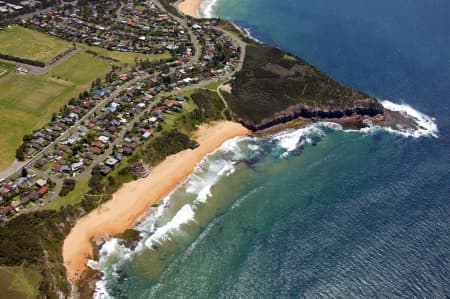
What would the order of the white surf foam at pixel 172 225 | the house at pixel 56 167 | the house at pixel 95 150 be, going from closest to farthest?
the white surf foam at pixel 172 225
the house at pixel 56 167
the house at pixel 95 150

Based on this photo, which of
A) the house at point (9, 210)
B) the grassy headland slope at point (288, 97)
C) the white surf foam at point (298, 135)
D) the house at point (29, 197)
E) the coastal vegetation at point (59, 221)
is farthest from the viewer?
the grassy headland slope at point (288, 97)

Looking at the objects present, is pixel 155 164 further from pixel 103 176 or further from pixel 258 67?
pixel 258 67

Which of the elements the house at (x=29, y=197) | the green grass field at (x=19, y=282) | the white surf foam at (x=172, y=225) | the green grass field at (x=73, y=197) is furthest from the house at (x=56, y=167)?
the green grass field at (x=19, y=282)

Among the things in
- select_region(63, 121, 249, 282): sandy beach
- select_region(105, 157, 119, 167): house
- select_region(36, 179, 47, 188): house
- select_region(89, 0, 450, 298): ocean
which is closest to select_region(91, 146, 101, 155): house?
select_region(105, 157, 119, 167): house

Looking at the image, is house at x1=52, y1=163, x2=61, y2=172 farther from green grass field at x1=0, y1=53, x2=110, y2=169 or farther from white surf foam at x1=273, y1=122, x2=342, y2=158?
white surf foam at x1=273, y1=122, x2=342, y2=158

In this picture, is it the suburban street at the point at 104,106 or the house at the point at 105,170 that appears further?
the house at the point at 105,170

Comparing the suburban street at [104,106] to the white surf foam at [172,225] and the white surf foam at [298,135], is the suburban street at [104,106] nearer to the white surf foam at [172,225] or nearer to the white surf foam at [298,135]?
the white surf foam at [298,135]

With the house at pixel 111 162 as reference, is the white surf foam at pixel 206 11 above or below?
above

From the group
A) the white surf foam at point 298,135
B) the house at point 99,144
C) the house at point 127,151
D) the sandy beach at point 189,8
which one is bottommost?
the house at point 99,144
